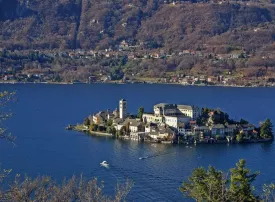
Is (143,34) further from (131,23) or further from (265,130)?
(265,130)

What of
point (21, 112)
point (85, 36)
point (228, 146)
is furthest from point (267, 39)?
point (228, 146)

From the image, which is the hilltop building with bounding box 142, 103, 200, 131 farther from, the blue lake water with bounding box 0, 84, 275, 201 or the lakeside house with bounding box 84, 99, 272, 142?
the blue lake water with bounding box 0, 84, 275, 201

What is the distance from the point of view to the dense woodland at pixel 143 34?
3972 cm

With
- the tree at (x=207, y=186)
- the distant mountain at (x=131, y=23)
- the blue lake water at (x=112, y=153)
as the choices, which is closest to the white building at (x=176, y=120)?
the blue lake water at (x=112, y=153)

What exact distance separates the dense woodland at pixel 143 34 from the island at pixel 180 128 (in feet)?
68.8

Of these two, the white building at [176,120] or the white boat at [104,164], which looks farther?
the white building at [176,120]

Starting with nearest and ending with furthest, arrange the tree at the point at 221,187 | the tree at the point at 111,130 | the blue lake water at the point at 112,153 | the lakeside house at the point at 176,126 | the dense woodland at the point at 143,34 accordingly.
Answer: the tree at the point at 221,187, the blue lake water at the point at 112,153, the lakeside house at the point at 176,126, the tree at the point at 111,130, the dense woodland at the point at 143,34

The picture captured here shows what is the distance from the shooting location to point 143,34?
51938 mm

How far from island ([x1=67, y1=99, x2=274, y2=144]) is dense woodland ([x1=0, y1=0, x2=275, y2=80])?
21.0 meters

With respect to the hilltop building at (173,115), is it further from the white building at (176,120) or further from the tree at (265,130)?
the tree at (265,130)

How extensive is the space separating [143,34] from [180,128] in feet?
121

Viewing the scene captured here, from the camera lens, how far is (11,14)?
54.9 meters

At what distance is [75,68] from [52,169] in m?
29.6

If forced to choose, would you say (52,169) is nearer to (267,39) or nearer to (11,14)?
(267,39)
